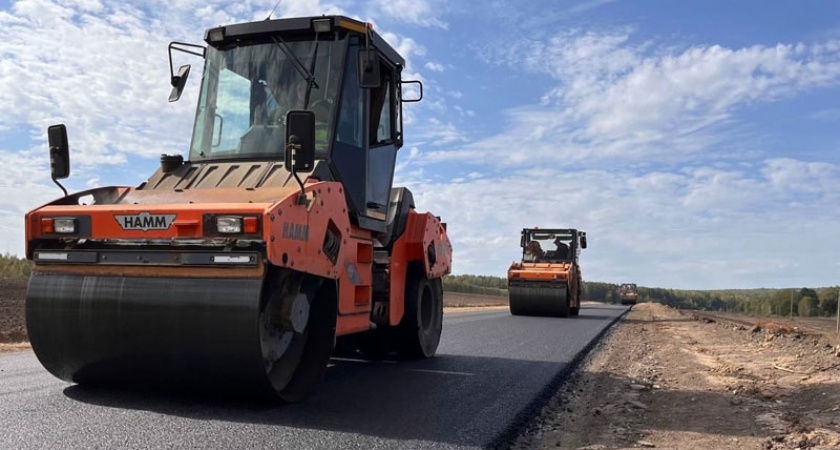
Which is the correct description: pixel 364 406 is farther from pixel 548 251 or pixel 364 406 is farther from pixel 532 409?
pixel 548 251

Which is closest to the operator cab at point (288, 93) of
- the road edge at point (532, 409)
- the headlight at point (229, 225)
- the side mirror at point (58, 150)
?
the side mirror at point (58, 150)

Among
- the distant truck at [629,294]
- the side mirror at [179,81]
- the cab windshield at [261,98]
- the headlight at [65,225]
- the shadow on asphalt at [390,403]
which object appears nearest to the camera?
the shadow on asphalt at [390,403]

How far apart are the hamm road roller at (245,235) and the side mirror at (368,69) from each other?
1cm

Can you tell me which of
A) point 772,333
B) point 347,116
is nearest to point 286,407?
point 347,116

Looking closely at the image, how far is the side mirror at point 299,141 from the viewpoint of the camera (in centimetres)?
404

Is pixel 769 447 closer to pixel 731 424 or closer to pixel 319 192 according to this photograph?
pixel 731 424

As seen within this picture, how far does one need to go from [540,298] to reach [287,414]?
14397mm

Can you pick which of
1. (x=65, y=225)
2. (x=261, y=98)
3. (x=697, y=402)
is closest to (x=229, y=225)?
(x=65, y=225)

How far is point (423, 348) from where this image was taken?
711cm

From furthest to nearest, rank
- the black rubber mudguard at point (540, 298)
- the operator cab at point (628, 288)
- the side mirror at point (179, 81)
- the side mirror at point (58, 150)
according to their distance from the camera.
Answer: the operator cab at point (628, 288) → the black rubber mudguard at point (540, 298) → the side mirror at point (179, 81) → the side mirror at point (58, 150)

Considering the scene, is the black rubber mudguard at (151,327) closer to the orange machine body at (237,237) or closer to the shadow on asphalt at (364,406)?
the orange machine body at (237,237)

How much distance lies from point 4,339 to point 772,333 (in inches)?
493

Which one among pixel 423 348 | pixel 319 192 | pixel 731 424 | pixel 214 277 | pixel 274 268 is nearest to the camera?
pixel 214 277

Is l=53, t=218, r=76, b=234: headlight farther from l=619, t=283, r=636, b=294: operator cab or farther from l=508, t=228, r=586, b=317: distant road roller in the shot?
l=619, t=283, r=636, b=294: operator cab
